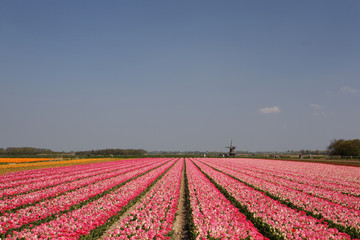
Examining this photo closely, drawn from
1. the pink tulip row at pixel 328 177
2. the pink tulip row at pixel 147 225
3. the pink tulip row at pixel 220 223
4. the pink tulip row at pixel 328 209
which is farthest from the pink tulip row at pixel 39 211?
the pink tulip row at pixel 328 177

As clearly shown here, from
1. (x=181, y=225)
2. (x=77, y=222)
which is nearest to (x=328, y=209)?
(x=181, y=225)

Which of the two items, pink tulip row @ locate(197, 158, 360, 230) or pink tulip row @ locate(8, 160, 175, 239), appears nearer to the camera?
pink tulip row @ locate(8, 160, 175, 239)

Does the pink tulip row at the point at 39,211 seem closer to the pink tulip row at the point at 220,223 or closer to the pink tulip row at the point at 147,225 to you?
the pink tulip row at the point at 147,225

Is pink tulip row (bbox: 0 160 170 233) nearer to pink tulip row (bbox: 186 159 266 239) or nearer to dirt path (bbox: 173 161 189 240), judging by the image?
dirt path (bbox: 173 161 189 240)

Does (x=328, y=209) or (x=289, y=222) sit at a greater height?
(x=289, y=222)

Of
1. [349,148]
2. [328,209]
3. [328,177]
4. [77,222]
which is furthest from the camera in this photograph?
[349,148]

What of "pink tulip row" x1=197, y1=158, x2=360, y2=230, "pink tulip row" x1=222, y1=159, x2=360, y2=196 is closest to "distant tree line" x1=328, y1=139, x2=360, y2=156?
"pink tulip row" x1=222, y1=159, x2=360, y2=196

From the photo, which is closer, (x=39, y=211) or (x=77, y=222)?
(x=77, y=222)

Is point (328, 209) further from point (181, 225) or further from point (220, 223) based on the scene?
point (181, 225)

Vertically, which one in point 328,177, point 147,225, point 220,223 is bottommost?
point 328,177

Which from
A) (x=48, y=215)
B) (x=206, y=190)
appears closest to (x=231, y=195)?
(x=206, y=190)

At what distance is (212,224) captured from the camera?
7684 mm

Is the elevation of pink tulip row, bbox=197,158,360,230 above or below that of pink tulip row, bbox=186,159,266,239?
below

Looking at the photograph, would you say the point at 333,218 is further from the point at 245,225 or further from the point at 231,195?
the point at 231,195
